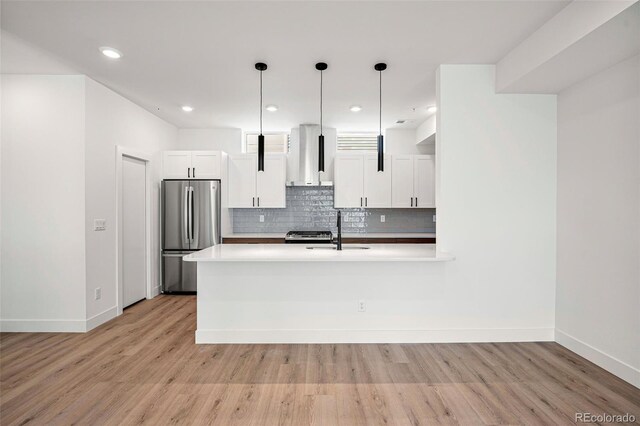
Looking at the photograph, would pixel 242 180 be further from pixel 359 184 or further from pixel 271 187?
pixel 359 184

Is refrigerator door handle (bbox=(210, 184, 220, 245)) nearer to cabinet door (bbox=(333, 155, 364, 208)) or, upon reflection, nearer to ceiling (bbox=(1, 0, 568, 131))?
ceiling (bbox=(1, 0, 568, 131))

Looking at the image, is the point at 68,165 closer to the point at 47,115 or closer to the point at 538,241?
the point at 47,115

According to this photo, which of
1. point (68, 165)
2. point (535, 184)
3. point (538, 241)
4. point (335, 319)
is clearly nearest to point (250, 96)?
point (68, 165)

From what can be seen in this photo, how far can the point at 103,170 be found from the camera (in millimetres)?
3734

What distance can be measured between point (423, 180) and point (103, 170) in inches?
174

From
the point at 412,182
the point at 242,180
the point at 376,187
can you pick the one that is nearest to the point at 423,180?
the point at 412,182

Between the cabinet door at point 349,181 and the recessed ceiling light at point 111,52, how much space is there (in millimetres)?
3207

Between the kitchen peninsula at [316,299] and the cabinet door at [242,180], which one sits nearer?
the kitchen peninsula at [316,299]

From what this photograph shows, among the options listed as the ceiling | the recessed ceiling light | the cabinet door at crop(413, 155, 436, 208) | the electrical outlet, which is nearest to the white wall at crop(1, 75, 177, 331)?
the electrical outlet

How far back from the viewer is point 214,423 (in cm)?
196

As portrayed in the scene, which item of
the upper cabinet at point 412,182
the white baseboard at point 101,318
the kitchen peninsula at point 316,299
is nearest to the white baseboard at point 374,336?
the kitchen peninsula at point 316,299

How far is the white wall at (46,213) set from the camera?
134 inches

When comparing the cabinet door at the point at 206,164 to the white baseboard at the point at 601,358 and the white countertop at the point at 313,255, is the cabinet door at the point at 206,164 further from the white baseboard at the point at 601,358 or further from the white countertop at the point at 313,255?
the white baseboard at the point at 601,358

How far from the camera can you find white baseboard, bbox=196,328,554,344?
3131 millimetres
